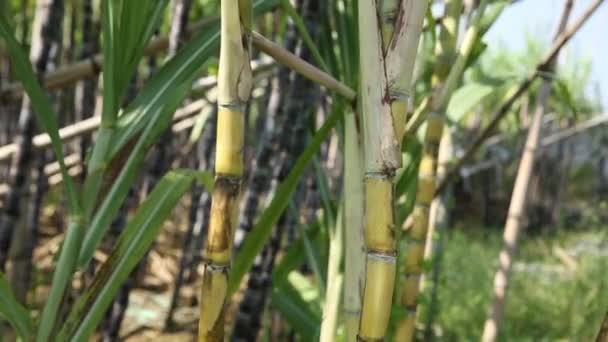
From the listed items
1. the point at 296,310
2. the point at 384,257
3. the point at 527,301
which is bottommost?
the point at 527,301

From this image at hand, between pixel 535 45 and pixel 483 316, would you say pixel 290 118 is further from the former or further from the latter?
pixel 535 45

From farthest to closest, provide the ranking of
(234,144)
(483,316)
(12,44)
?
(483,316), (12,44), (234,144)

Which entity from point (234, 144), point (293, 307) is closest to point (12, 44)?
point (234, 144)

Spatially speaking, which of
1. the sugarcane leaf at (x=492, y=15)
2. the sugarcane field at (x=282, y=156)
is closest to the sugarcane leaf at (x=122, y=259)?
the sugarcane field at (x=282, y=156)

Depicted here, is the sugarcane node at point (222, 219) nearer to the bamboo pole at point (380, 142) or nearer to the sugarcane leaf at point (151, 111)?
the bamboo pole at point (380, 142)

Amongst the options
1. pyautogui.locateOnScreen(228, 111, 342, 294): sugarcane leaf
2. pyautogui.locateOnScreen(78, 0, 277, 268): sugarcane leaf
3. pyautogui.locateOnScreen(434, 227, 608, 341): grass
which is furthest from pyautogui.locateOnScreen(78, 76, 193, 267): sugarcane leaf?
pyautogui.locateOnScreen(434, 227, 608, 341): grass

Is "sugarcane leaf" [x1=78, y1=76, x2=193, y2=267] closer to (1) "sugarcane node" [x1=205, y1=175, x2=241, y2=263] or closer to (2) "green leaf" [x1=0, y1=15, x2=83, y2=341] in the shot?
(2) "green leaf" [x1=0, y1=15, x2=83, y2=341]

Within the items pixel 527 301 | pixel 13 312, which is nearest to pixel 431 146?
pixel 13 312

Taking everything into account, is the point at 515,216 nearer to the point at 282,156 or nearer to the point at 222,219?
A: the point at 282,156
